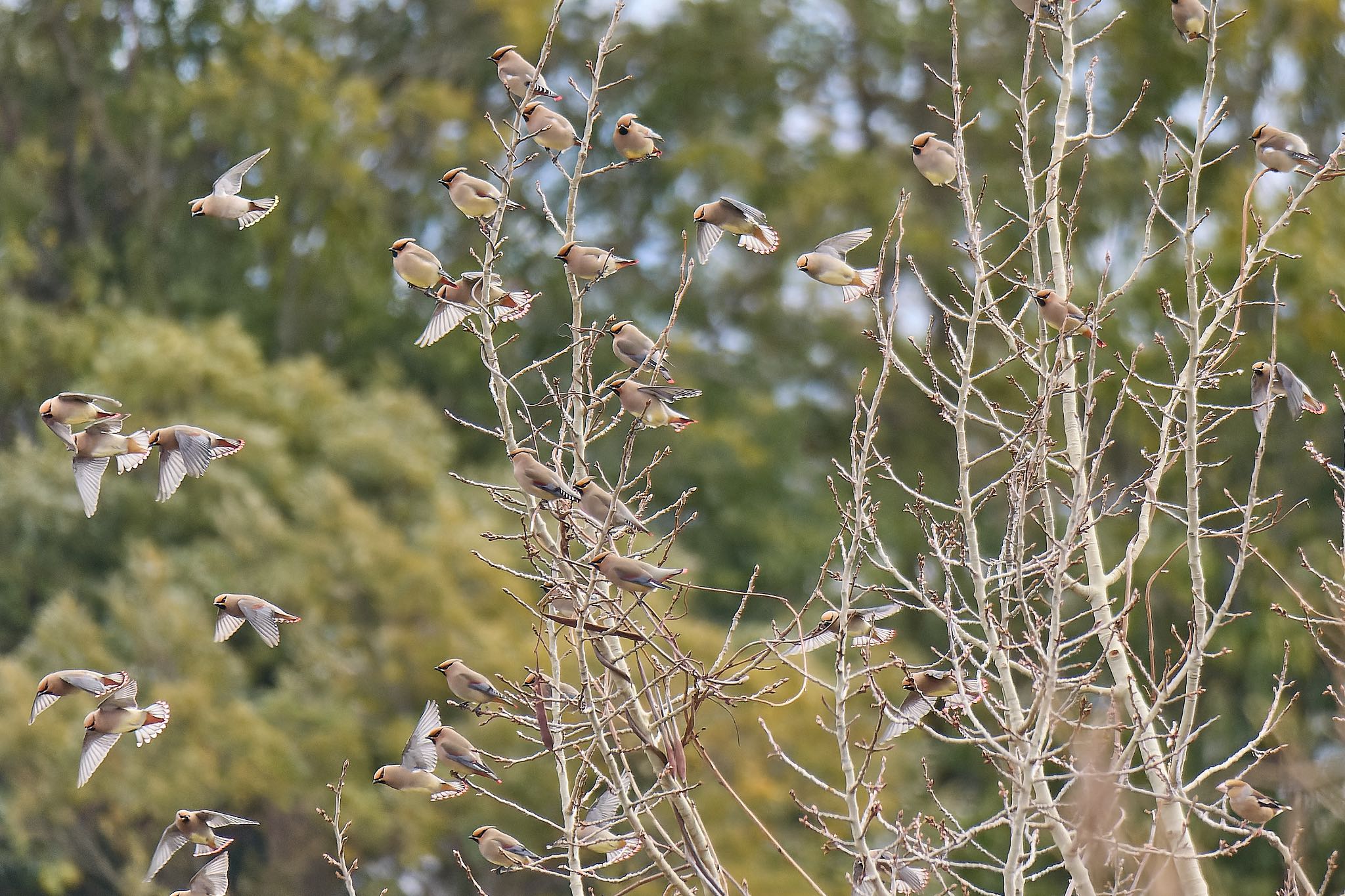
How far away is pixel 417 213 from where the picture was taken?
18.7m

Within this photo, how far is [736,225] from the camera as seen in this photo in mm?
4418

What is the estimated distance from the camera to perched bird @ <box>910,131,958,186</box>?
4750 millimetres

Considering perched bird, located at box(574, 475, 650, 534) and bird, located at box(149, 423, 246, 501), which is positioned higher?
perched bird, located at box(574, 475, 650, 534)

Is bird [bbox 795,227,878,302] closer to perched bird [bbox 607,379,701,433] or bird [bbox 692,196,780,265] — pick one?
bird [bbox 692,196,780,265]

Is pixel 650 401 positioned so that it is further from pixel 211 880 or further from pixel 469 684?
pixel 211 880

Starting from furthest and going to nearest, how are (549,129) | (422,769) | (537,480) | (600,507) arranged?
(549,129) → (422,769) → (600,507) → (537,480)

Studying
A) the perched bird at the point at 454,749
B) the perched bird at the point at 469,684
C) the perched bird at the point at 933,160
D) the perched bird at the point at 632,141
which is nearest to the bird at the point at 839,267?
the perched bird at the point at 933,160

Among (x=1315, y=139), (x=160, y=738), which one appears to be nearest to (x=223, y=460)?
(x=160, y=738)

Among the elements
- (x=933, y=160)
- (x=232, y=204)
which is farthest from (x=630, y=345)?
(x=232, y=204)

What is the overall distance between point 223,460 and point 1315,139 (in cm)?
942

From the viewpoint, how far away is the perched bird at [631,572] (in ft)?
11.4

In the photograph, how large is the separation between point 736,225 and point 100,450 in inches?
68.0

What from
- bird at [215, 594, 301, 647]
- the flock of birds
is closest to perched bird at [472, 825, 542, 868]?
the flock of birds

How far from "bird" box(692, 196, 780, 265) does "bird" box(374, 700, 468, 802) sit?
135 centimetres
